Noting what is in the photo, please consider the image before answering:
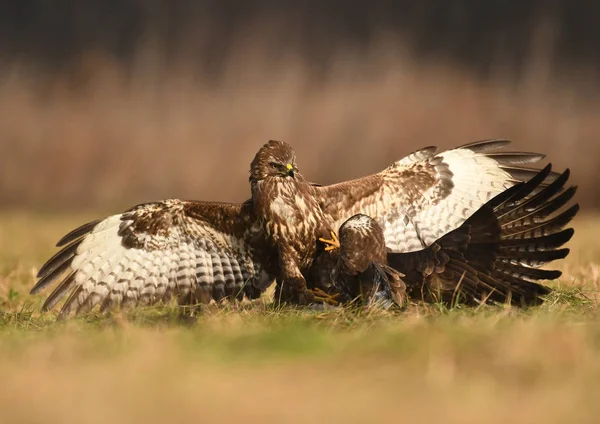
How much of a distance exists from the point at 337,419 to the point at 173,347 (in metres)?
1.00

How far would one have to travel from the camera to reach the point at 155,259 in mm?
5500

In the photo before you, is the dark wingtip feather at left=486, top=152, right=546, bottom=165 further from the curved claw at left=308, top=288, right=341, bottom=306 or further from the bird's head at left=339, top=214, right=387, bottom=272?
the curved claw at left=308, top=288, right=341, bottom=306

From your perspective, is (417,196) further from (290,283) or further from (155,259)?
→ (155,259)

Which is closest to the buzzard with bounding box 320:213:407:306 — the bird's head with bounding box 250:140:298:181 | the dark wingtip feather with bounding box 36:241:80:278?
the bird's head with bounding box 250:140:298:181

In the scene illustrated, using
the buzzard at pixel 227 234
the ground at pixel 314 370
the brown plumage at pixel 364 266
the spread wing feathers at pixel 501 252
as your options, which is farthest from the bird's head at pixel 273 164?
the ground at pixel 314 370

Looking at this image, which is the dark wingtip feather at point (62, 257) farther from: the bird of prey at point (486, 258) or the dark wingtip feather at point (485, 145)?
the dark wingtip feather at point (485, 145)

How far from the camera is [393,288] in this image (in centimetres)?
461

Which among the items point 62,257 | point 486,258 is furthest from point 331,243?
point 62,257

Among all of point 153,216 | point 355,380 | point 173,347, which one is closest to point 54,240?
point 153,216

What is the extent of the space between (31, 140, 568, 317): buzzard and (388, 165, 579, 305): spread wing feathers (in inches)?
26.6

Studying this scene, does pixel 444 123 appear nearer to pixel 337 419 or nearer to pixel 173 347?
pixel 173 347

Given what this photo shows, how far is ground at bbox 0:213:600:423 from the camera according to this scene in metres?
2.62

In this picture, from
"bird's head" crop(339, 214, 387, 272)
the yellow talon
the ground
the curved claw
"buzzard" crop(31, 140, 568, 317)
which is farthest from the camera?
"buzzard" crop(31, 140, 568, 317)

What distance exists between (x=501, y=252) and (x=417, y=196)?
94 centimetres
